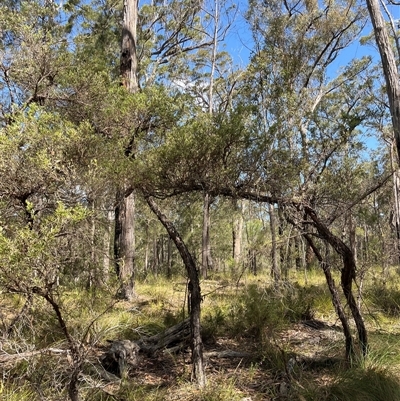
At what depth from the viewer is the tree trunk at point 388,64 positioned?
606cm

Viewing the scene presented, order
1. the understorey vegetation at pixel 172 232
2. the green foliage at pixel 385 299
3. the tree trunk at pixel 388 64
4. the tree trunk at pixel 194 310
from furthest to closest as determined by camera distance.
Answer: the green foliage at pixel 385 299
the tree trunk at pixel 388 64
the tree trunk at pixel 194 310
the understorey vegetation at pixel 172 232

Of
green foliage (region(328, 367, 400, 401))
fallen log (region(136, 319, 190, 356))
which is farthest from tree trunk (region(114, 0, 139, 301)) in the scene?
green foliage (region(328, 367, 400, 401))

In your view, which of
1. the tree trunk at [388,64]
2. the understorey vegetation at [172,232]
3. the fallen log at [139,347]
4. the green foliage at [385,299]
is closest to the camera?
the understorey vegetation at [172,232]

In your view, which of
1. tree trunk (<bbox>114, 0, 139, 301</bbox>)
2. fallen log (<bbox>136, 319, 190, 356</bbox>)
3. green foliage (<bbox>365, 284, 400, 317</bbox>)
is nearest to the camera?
fallen log (<bbox>136, 319, 190, 356</bbox>)

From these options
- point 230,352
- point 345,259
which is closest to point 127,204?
point 230,352

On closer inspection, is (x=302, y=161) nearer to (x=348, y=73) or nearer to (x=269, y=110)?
(x=269, y=110)

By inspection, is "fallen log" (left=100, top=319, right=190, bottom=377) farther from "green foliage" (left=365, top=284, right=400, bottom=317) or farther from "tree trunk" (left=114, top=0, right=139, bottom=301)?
"green foliage" (left=365, top=284, right=400, bottom=317)

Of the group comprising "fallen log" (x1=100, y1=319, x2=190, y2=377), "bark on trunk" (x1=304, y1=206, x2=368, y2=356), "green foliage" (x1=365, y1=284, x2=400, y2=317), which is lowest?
"fallen log" (x1=100, y1=319, x2=190, y2=377)

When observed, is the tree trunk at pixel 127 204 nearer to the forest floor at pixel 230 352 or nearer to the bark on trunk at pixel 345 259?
the forest floor at pixel 230 352

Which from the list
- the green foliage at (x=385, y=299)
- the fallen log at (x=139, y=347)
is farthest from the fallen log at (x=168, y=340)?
the green foliage at (x=385, y=299)

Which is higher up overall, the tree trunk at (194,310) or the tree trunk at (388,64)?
the tree trunk at (388,64)

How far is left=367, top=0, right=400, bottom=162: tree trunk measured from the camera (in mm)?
6059

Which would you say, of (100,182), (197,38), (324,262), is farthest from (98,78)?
(197,38)

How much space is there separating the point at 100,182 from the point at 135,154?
2.47 feet
